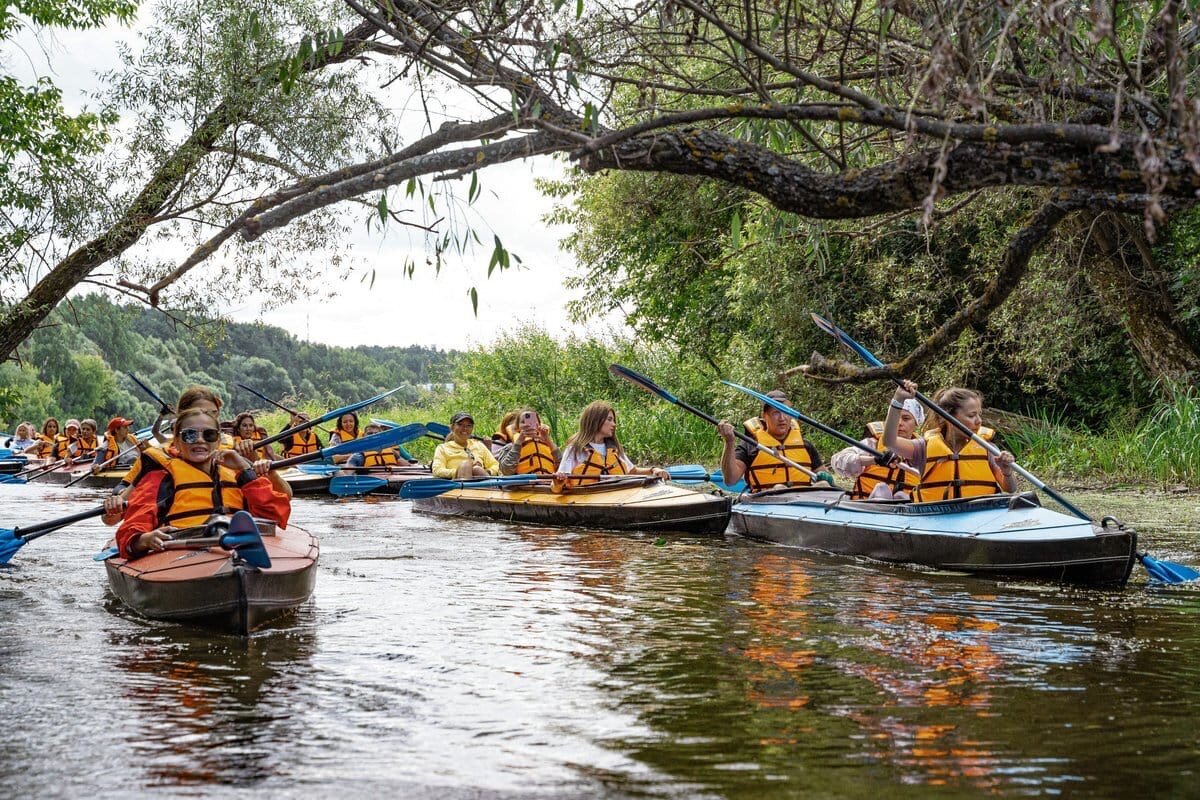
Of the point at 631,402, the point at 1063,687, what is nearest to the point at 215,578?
the point at 1063,687

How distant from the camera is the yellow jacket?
13974mm

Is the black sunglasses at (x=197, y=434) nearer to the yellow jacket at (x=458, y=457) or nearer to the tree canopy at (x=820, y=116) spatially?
the tree canopy at (x=820, y=116)

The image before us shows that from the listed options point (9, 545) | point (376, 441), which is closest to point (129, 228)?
point (9, 545)

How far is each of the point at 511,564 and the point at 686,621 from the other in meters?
2.65

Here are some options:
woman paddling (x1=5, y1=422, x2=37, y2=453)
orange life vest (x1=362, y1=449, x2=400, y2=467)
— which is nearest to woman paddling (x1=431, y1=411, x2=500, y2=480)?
orange life vest (x1=362, y1=449, x2=400, y2=467)

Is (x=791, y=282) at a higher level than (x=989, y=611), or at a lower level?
higher

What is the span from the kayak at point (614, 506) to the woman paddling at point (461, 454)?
4.34ft

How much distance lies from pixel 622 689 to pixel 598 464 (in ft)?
21.8

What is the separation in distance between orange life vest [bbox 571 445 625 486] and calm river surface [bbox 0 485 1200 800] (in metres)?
3.17

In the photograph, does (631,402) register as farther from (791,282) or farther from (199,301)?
(199,301)

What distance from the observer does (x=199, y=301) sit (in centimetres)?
1417

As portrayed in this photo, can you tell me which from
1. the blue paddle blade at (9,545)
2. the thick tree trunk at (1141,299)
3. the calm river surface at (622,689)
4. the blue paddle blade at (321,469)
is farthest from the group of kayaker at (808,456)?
the blue paddle blade at (9,545)

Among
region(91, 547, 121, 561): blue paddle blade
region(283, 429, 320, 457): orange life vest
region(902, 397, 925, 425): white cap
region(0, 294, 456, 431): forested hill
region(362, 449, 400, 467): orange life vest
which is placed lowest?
region(91, 547, 121, 561): blue paddle blade

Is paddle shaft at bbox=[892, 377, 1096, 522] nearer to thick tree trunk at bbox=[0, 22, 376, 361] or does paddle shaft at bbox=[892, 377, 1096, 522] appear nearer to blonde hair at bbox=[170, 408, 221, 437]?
blonde hair at bbox=[170, 408, 221, 437]
